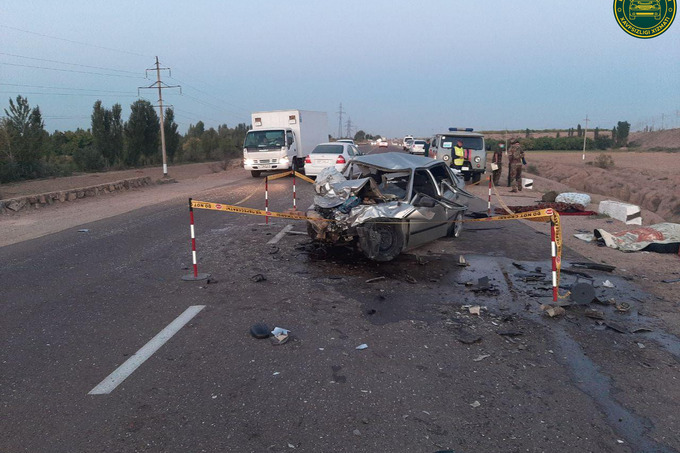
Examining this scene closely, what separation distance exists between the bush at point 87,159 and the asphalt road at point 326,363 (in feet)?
93.2

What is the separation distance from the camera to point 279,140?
24.1 metres

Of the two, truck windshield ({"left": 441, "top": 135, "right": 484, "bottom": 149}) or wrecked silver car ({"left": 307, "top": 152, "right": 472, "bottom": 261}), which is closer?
wrecked silver car ({"left": 307, "top": 152, "right": 472, "bottom": 261})

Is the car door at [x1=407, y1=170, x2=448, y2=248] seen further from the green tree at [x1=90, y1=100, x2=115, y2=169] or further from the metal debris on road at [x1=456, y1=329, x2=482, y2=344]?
the green tree at [x1=90, y1=100, x2=115, y2=169]

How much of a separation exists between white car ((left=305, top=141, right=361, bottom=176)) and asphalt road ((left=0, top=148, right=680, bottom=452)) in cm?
1337

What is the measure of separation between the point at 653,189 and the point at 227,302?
70.7ft

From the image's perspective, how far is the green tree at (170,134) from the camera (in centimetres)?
4159

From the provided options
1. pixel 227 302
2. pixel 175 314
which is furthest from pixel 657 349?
pixel 175 314

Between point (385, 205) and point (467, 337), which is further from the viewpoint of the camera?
point (385, 205)

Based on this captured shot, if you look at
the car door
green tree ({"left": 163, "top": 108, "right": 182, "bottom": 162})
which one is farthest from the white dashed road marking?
green tree ({"left": 163, "top": 108, "right": 182, "bottom": 162})

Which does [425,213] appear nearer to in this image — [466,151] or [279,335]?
[279,335]

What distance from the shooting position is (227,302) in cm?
600

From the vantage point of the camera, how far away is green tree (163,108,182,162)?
4159cm

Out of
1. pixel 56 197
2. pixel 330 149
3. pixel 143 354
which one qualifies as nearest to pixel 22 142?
pixel 56 197

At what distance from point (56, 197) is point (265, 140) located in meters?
10.3
